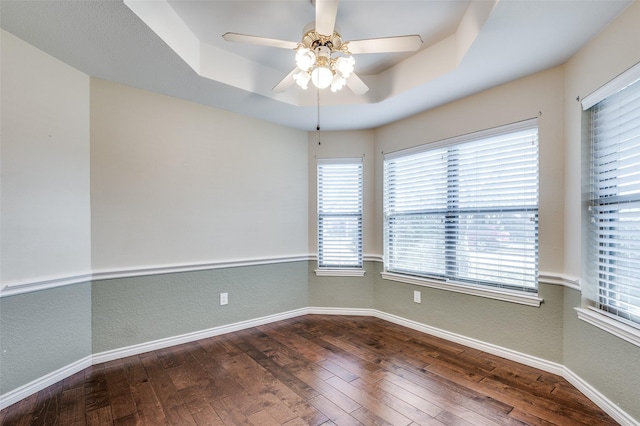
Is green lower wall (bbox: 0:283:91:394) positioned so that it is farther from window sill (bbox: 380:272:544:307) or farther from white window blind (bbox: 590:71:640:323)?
white window blind (bbox: 590:71:640:323)

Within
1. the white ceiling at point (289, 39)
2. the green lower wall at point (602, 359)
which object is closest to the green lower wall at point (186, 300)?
the white ceiling at point (289, 39)

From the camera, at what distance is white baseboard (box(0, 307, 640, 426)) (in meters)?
1.88

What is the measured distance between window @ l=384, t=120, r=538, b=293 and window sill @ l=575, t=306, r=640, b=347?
407 mm

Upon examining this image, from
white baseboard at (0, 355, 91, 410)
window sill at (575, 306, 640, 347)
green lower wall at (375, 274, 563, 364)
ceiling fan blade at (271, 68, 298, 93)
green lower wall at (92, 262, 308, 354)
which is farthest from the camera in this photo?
green lower wall at (92, 262, 308, 354)

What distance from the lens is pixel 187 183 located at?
2.90 meters

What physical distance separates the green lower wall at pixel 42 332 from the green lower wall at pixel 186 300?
0.11 metres

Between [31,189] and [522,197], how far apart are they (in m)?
3.76

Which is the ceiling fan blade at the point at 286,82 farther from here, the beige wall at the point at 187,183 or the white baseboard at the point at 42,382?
the white baseboard at the point at 42,382

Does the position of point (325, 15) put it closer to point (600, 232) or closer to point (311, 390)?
Answer: point (600, 232)

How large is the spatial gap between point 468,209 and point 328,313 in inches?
81.7

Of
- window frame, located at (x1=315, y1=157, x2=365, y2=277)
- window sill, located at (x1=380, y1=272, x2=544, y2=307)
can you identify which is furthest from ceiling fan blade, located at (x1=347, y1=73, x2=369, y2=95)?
window sill, located at (x1=380, y1=272, x2=544, y2=307)

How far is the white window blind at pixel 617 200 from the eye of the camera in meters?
1.70

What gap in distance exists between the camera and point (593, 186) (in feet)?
6.63

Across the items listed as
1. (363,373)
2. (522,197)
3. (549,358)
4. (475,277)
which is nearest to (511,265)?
(475,277)
